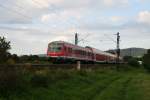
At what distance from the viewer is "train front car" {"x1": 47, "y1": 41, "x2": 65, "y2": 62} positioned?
52.9m

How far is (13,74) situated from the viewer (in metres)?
20.5

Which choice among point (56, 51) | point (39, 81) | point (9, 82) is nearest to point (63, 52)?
point (56, 51)

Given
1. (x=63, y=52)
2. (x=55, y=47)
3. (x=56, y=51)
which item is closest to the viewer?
(x=63, y=52)

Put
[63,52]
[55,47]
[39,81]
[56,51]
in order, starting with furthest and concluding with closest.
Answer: [55,47], [56,51], [63,52], [39,81]

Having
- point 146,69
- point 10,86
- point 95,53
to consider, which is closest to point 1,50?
point 10,86

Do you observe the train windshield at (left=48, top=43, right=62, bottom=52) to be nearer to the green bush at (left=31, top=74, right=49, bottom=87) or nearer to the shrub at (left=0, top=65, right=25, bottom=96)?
the green bush at (left=31, top=74, right=49, bottom=87)

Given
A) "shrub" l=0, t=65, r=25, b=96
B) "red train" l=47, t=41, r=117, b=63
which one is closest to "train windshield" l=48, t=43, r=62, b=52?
"red train" l=47, t=41, r=117, b=63

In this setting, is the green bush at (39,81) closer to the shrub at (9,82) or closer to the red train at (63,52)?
the shrub at (9,82)

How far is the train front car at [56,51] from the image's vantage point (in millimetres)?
52906

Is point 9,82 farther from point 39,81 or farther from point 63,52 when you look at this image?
point 63,52

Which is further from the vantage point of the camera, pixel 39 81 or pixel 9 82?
pixel 39 81

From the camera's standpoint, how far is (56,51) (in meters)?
53.6

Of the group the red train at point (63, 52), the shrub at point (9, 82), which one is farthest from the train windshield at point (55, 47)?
the shrub at point (9, 82)

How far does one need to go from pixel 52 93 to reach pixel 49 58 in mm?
33090
